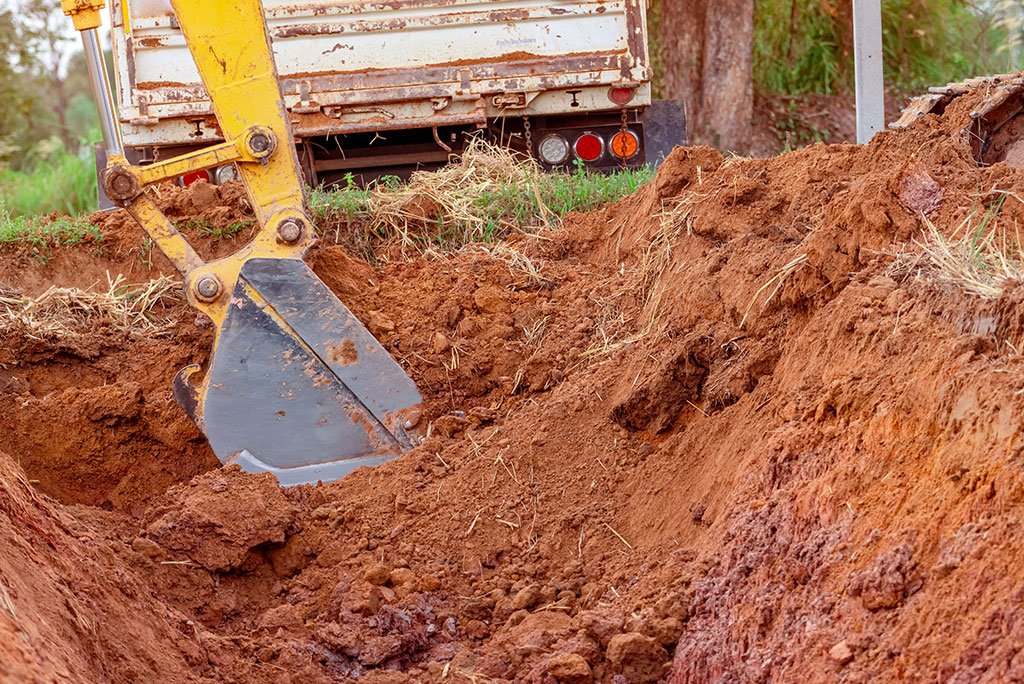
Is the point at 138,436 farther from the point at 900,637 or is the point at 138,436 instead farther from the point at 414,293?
the point at 900,637

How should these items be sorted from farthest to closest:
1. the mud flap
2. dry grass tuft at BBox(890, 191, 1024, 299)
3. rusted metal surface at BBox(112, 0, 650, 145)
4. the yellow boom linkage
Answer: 1. the mud flap
2. rusted metal surface at BBox(112, 0, 650, 145)
3. the yellow boom linkage
4. dry grass tuft at BBox(890, 191, 1024, 299)

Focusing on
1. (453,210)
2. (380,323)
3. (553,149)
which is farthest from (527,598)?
(553,149)

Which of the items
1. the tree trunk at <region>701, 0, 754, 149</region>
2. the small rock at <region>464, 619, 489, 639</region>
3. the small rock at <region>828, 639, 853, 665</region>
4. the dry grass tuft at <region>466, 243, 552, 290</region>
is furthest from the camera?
the tree trunk at <region>701, 0, 754, 149</region>

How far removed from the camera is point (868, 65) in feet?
17.9

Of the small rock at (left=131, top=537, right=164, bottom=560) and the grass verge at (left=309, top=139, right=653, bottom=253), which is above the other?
the grass verge at (left=309, top=139, right=653, bottom=253)

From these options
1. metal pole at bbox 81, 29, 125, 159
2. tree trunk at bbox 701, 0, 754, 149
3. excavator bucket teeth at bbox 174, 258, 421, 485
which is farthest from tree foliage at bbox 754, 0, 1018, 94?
excavator bucket teeth at bbox 174, 258, 421, 485

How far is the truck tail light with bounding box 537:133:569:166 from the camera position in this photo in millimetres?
7367

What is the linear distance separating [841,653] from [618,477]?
4.51 ft

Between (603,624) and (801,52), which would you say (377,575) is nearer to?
(603,624)

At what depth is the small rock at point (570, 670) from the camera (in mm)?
2768

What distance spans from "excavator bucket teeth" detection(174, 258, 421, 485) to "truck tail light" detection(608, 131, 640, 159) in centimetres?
341

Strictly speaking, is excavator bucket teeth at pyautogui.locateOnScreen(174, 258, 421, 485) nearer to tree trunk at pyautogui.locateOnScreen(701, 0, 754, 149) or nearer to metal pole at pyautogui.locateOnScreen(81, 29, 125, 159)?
metal pole at pyautogui.locateOnScreen(81, 29, 125, 159)

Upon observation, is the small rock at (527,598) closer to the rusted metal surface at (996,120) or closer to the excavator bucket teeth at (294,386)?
the excavator bucket teeth at (294,386)

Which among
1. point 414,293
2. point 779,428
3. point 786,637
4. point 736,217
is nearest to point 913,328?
point 779,428
